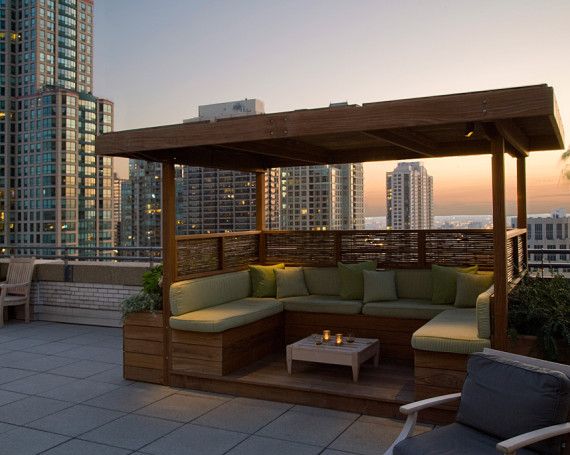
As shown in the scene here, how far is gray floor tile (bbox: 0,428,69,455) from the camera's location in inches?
152

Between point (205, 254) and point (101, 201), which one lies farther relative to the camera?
point (101, 201)

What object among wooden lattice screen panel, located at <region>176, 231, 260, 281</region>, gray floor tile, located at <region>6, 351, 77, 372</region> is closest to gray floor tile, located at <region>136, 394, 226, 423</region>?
wooden lattice screen panel, located at <region>176, 231, 260, 281</region>

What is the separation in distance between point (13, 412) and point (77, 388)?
0.73 meters

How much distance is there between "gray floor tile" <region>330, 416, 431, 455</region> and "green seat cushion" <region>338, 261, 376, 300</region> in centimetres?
208

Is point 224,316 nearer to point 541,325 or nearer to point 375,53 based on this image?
point 541,325

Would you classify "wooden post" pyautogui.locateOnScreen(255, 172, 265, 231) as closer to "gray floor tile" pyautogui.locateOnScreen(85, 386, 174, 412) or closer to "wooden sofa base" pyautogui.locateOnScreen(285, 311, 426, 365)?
"wooden sofa base" pyautogui.locateOnScreen(285, 311, 426, 365)

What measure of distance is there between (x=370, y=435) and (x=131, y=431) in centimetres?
176

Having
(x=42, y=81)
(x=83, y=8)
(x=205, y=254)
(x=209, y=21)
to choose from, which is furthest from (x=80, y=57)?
(x=205, y=254)

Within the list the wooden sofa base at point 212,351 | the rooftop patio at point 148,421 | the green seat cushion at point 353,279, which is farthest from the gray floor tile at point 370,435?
the green seat cushion at point 353,279

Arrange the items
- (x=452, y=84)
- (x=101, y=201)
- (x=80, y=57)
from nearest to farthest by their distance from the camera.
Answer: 1. (x=452, y=84)
2. (x=101, y=201)
3. (x=80, y=57)

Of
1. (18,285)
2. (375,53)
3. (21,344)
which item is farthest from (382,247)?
(18,285)

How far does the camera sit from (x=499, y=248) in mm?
4367

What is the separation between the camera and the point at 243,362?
5.57m

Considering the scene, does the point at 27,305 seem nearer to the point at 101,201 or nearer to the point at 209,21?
the point at 209,21
